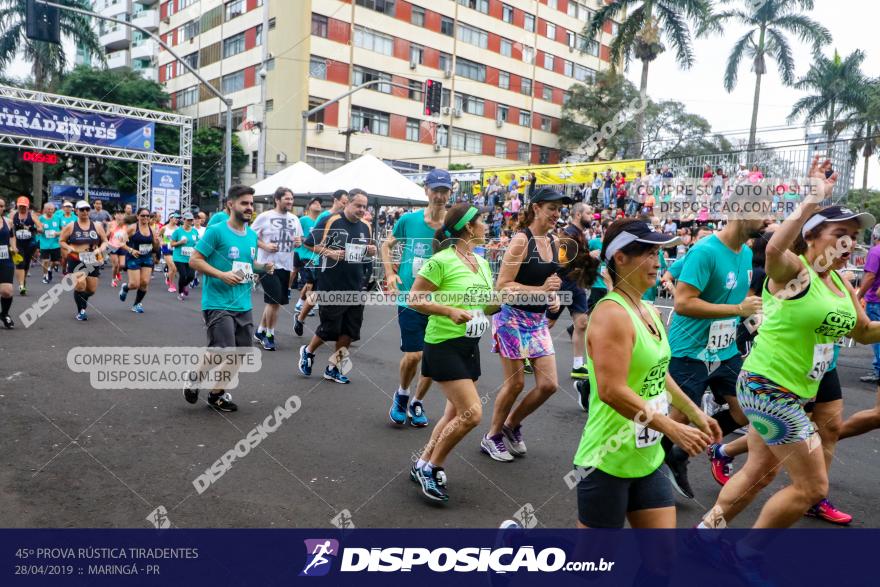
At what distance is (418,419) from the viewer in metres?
5.82

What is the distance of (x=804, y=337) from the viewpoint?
11.1ft

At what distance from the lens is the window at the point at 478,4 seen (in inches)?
1862

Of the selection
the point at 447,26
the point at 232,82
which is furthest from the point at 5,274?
the point at 447,26

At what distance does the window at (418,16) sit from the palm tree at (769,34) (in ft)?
78.6

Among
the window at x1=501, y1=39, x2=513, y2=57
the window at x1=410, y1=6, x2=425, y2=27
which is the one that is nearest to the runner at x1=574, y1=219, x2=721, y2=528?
the window at x1=410, y1=6, x2=425, y2=27

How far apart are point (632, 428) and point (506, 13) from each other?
52.0m

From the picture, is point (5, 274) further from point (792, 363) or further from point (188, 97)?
point (188, 97)

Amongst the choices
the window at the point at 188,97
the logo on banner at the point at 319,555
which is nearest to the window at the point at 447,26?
the window at the point at 188,97

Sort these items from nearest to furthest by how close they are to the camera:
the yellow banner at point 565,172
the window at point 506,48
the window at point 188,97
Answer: the yellow banner at point 565,172
the window at point 188,97
the window at point 506,48

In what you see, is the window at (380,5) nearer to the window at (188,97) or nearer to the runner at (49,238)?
the window at (188,97)

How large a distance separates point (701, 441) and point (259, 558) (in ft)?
7.07

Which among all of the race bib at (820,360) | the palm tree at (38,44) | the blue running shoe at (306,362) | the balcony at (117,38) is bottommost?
the blue running shoe at (306,362)

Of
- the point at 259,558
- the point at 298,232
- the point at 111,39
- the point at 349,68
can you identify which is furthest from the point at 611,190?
the point at 111,39

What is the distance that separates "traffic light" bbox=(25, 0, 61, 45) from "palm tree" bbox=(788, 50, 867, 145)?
2454 cm
